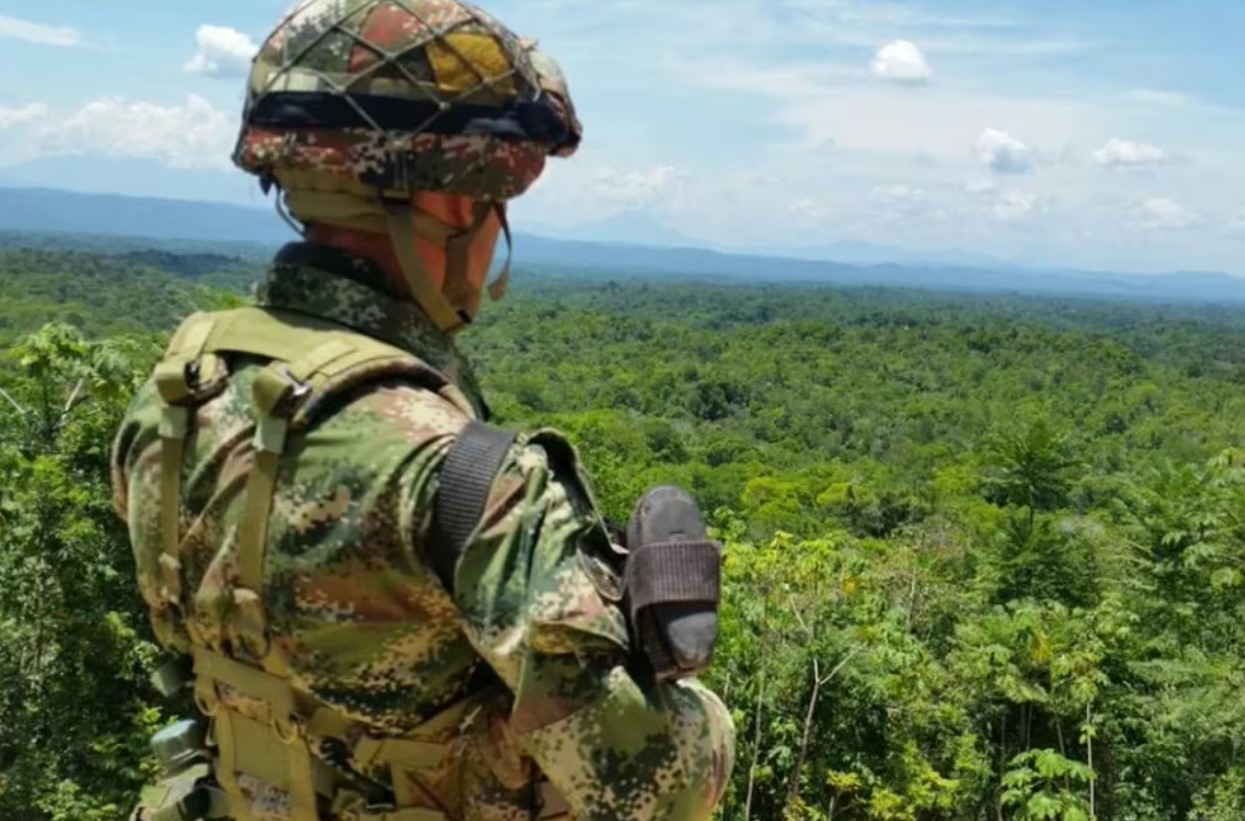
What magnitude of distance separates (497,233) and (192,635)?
0.63 meters

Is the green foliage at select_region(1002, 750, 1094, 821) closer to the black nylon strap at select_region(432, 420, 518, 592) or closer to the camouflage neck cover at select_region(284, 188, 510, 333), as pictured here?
the camouflage neck cover at select_region(284, 188, 510, 333)

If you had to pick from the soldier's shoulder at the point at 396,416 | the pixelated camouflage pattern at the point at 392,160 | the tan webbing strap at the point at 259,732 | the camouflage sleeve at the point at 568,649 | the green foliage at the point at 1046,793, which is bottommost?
the green foliage at the point at 1046,793

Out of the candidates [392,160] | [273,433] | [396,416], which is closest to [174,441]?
[273,433]

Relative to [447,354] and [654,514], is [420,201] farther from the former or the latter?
[654,514]

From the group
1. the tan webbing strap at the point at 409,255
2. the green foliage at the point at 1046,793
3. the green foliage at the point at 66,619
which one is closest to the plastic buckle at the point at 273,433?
the tan webbing strap at the point at 409,255

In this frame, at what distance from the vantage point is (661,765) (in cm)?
125

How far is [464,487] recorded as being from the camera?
3.94 ft

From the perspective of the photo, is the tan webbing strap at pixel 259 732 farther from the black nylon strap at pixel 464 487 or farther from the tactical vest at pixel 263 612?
the black nylon strap at pixel 464 487

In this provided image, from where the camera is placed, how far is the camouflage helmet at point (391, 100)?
1.42 meters

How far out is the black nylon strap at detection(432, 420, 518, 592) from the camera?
1197mm

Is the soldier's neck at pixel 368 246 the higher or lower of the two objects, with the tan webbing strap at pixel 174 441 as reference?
higher

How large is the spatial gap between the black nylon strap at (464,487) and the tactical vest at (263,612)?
147 mm

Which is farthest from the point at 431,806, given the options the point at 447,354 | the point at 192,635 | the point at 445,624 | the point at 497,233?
the point at 497,233

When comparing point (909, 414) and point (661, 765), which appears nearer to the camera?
point (661, 765)
